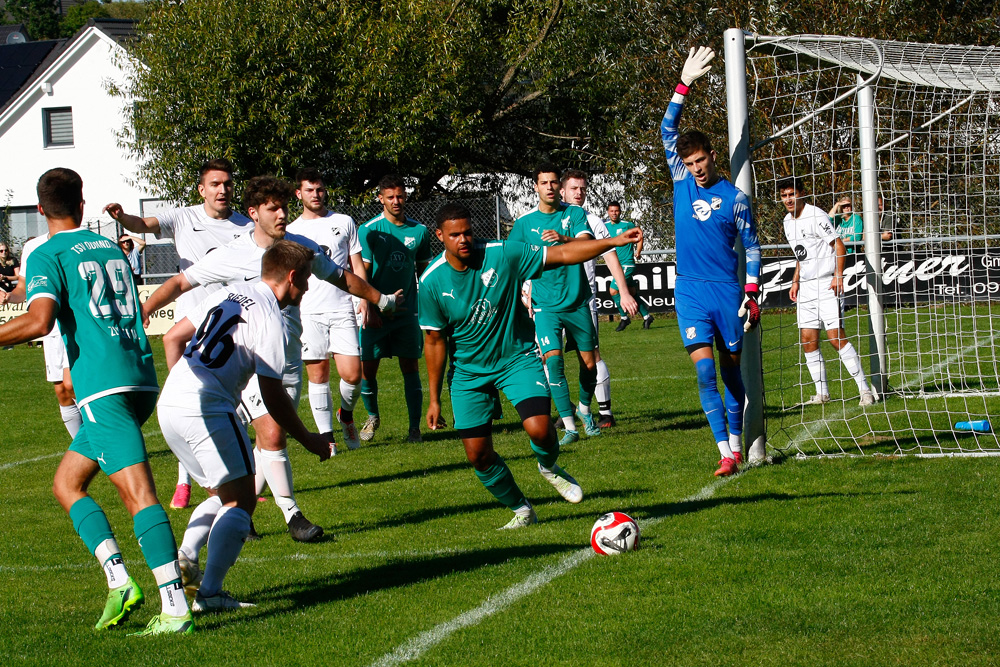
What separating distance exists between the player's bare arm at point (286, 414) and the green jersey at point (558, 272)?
4.90 metres

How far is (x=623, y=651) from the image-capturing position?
4.21m

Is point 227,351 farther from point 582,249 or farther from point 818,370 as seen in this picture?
point 818,370

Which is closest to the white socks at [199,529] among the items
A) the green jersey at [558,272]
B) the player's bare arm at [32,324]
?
the player's bare arm at [32,324]

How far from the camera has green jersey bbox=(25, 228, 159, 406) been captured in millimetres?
4742

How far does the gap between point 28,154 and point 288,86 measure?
20.8 meters

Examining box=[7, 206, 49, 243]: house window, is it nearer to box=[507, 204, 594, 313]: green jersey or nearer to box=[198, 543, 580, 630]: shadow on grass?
box=[507, 204, 594, 313]: green jersey

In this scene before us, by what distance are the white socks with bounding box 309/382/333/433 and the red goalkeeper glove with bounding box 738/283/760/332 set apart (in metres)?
3.75

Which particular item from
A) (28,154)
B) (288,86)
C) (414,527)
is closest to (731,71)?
(414,527)

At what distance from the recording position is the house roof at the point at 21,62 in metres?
45.6

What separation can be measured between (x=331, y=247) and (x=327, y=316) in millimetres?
770

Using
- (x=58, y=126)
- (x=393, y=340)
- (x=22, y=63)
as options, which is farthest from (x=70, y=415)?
(x=22, y=63)

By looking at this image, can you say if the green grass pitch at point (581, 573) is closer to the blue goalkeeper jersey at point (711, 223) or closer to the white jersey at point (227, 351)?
the white jersey at point (227, 351)

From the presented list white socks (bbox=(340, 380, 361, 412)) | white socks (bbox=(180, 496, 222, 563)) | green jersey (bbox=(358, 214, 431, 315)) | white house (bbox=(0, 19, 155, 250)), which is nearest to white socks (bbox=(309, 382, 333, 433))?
white socks (bbox=(340, 380, 361, 412))

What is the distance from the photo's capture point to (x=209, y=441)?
4.80 metres
